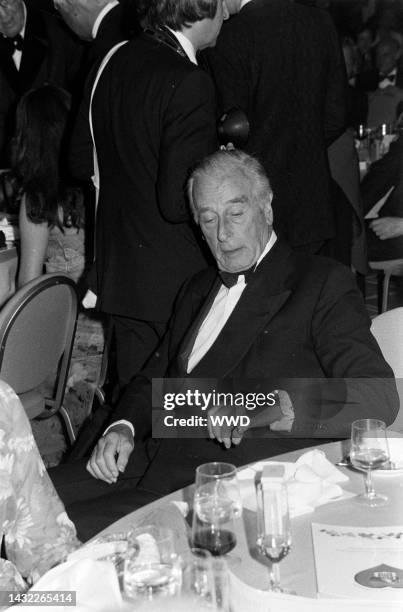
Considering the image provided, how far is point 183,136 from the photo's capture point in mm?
2588

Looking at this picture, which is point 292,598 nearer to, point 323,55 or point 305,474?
point 305,474

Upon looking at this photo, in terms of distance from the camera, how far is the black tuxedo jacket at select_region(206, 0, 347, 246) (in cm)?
307

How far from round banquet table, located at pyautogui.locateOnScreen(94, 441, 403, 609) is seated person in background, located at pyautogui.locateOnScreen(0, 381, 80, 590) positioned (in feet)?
0.61

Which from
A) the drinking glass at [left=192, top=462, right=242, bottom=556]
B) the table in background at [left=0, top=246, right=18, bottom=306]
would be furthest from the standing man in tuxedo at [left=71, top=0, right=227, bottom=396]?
the drinking glass at [left=192, top=462, right=242, bottom=556]

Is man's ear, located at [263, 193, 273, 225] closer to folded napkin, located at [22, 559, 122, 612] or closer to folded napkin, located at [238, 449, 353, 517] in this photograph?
folded napkin, located at [238, 449, 353, 517]

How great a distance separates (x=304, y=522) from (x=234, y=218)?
0.94 metres

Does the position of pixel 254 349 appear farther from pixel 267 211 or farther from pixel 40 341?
pixel 40 341

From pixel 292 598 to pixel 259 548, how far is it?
139mm

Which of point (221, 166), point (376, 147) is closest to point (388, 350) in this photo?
point (221, 166)

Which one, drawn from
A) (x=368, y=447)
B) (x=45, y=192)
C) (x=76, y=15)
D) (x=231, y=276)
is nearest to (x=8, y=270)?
(x=45, y=192)

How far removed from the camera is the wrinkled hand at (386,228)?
4.45m

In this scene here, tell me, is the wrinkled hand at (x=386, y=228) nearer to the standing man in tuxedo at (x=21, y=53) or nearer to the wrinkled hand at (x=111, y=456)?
the standing man in tuxedo at (x=21, y=53)

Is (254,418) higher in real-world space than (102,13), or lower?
lower

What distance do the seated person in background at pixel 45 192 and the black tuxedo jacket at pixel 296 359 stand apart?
153 cm
